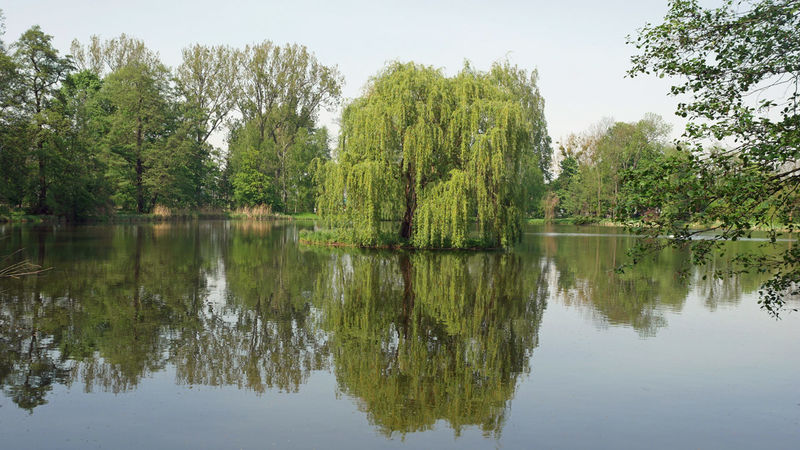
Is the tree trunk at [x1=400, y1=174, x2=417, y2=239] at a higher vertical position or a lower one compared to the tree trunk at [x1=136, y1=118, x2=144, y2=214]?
lower

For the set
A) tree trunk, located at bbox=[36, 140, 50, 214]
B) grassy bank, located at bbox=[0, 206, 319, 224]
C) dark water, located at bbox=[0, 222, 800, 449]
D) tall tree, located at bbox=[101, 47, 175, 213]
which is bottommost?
dark water, located at bbox=[0, 222, 800, 449]

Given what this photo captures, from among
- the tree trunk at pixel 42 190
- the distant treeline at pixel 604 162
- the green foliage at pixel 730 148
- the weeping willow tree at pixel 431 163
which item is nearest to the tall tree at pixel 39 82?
the tree trunk at pixel 42 190

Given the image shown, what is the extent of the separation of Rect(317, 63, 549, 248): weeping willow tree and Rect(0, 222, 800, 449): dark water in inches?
358

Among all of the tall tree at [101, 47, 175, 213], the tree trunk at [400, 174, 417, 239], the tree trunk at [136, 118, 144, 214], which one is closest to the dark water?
the tree trunk at [400, 174, 417, 239]

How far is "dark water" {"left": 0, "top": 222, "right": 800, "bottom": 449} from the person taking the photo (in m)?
5.93

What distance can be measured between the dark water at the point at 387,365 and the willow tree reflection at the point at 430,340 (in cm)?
4

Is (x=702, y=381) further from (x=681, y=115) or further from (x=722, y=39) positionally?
(x=722, y=39)

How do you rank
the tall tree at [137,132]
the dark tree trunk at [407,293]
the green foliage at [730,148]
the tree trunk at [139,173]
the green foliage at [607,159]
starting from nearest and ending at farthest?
the green foliage at [730,148] → the dark tree trunk at [407,293] → the tall tree at [137,132] → the tree trunk at [139,173] → the green foliage at [607,159]

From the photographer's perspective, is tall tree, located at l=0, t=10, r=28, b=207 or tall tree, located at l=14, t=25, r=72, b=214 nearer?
tall tree, located at l=0, t=10, r=28, b=207

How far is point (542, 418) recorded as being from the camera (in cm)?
631

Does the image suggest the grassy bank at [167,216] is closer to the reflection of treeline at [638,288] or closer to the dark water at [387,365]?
the dark water at [387,365]

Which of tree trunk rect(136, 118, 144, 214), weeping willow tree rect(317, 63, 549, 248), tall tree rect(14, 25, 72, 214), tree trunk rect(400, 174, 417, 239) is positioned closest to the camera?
weeping willow tree rect(317, 63, 549, 248)

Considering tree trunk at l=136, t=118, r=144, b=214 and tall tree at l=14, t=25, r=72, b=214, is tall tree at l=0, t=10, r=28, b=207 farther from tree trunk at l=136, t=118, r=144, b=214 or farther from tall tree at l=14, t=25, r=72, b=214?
tree trunk at l=136, t=118, r=144, b=214

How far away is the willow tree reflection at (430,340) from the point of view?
6602mm
